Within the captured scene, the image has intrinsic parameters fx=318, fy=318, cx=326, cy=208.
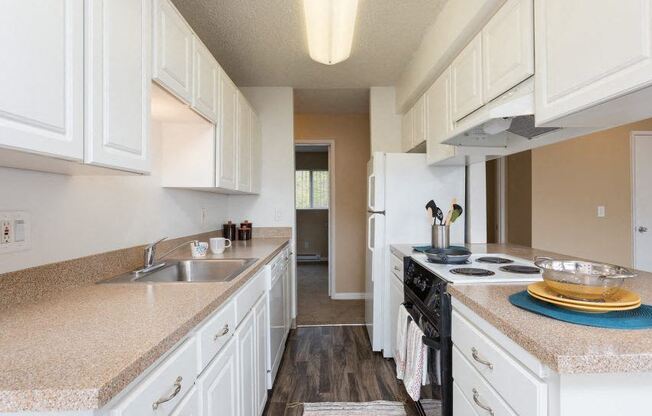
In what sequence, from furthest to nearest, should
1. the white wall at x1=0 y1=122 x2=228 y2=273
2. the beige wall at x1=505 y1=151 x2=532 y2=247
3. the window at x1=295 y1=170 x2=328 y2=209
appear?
the window at x1=295 y1=170 x2=328 y2=209
the beige wall at x1=505 y1=151 x2=532 y2=247
the white wall at x1=0 y1=122 x2=228 y2=273

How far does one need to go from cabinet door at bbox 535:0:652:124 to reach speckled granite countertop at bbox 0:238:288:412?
1.33 m

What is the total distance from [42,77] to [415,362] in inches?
67.1

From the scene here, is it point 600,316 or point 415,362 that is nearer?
point 600,316

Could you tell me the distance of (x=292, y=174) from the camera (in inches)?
125

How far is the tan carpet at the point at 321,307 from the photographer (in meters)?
3.34

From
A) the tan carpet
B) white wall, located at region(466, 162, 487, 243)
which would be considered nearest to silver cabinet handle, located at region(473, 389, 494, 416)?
white wall, located at region(466, 162, 487, 243)

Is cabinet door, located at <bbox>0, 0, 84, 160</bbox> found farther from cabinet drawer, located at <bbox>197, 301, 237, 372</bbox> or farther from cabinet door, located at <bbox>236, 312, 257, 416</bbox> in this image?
cabinet door, located at <bbox>236, 312, 257, 416</bbox>

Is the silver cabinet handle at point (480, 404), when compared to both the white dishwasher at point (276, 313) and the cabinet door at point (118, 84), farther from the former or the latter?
the cabinet door at point (118, 84)

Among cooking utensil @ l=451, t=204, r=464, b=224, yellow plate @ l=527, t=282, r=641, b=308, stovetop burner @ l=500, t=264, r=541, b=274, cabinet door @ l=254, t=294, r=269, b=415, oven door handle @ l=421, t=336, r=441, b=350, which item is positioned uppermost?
cooking utensil @ l=451, t=204, r=464, b=224

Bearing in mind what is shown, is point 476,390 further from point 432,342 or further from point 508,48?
point 508,48

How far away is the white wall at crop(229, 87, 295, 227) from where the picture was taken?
124 inches

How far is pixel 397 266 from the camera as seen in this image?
2221 millimetres

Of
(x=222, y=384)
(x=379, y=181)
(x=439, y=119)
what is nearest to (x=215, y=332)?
(x=222, y=384)

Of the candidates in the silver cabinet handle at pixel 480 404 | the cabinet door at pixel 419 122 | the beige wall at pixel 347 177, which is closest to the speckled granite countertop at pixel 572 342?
the silver cabinet handle at pixel 480 404
